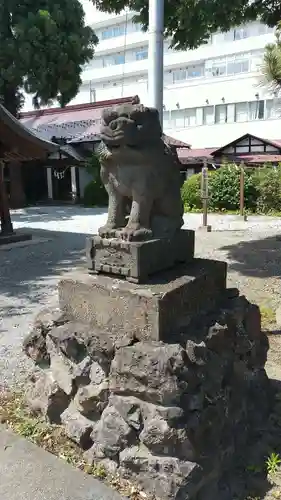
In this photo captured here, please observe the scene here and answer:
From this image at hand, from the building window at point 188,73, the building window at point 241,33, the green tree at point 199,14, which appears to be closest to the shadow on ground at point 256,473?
the green tree at point 199,14

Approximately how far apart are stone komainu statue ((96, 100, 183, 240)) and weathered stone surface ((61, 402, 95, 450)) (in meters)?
1.34

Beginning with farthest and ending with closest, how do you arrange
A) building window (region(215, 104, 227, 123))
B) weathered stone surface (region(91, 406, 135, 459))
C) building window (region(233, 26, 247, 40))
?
building window (region(233, 26, 247, 40)) < building window (region(215, 104, 227, 123)) < weathered stone surface (region(91, 406, 135, 459))

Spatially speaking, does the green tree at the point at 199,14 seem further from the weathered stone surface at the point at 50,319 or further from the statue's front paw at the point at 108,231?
the weathered stone surface at the point at 50,319

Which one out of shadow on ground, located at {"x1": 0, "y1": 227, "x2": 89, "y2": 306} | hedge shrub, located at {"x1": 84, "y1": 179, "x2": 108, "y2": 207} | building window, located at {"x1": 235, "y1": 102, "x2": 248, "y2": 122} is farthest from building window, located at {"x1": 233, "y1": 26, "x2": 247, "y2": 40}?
shadow on ground, located at {"x1": 0, "y1": 227, "x2": 89, "y2": 306}

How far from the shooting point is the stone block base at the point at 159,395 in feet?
8.55

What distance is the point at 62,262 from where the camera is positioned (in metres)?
9.06

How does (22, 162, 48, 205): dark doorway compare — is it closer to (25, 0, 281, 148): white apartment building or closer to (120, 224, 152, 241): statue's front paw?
(25, 0, 281, 148): white apartment building

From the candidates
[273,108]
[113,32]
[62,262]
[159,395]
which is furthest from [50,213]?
[113,32]

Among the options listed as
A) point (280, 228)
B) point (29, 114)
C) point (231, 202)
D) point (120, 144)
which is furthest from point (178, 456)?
point (29, 114)

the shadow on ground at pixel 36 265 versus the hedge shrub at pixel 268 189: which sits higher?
the hedge shrub at pixel 268 189

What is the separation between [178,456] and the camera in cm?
261

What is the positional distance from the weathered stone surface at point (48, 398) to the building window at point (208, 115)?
25455mm

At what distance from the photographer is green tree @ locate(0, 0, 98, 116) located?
743 inches

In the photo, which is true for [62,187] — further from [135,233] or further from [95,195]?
[135,233]
